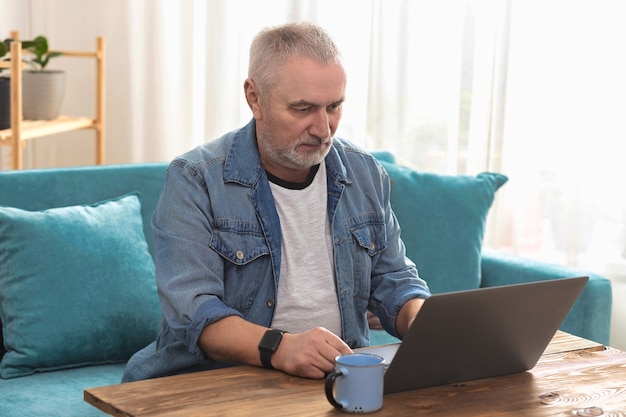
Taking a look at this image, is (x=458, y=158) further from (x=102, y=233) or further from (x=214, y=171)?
(x=214, y=171)

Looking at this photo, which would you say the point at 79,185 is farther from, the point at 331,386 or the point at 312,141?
the point at 331,386

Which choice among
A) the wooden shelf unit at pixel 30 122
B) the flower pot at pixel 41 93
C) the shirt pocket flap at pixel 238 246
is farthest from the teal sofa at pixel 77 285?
the flower pot at pixel 41 93

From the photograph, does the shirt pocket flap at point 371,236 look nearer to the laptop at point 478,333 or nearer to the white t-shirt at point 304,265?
Answer: the white t-shirt at point 304,265

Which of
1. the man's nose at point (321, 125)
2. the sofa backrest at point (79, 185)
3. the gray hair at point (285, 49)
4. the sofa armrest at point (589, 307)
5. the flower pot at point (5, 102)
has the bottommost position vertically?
the sofa armrest at point (589, 307)

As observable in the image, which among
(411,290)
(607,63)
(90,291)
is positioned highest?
(607,63)

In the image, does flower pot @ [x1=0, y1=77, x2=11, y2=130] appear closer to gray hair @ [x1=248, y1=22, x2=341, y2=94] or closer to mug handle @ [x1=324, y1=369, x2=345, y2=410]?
gray hair @ [x1=248, y1=22, x2=341, y2=94]

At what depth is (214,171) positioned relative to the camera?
184 centimetres

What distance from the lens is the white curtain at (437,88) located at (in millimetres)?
3176

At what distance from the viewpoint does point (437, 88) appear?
3.48 metres

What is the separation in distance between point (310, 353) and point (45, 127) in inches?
77.6

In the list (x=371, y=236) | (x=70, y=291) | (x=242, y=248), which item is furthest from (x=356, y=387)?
(x=70, y=291)

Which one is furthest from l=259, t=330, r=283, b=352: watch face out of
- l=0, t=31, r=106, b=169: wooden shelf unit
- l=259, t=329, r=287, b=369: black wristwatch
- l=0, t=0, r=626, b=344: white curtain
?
l=0, t=0, r=626, b=344: white curtain

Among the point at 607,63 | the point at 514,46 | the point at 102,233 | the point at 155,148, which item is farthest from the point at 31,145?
the point at 607,63

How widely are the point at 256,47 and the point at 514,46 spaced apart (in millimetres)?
1633
